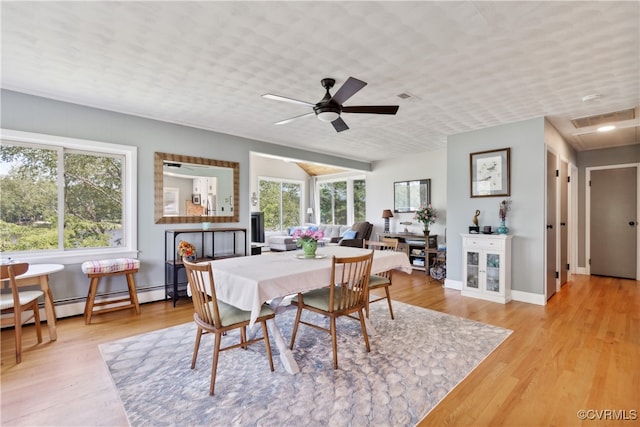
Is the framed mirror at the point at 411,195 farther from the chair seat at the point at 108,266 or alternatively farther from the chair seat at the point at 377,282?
the chair seat at the point at 108,266

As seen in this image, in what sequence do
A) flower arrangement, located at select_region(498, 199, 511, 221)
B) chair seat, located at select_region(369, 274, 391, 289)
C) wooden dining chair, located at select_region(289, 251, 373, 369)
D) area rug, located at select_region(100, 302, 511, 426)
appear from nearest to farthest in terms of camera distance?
area rug, located at select_region(100, 302, 511, 426) < wooden dining chair, located at select_region(289, 251, 373, 369) < chair seat, located at select_region(369, 274, 391, 289) < flower arrangement, located at select_region(498, 199, 511, 221)

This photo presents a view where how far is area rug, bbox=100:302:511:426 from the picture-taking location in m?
1.83

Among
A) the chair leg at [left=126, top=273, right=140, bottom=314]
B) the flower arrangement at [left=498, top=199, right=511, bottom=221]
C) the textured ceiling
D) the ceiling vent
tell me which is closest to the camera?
the textured ceiling

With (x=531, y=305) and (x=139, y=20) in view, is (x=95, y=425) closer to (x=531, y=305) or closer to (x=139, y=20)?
(x=139, y=20)

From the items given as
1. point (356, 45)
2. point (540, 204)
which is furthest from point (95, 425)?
point (540, 204)

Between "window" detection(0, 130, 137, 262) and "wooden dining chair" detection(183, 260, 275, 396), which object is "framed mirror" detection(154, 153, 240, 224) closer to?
"window" detection(0, 130, 137, 262)

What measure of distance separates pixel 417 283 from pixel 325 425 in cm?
380

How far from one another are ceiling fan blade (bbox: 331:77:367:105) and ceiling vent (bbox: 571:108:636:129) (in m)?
3.43

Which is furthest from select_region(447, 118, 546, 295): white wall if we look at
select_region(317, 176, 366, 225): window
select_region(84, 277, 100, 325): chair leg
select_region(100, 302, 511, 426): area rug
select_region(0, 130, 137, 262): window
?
select_region(84, 277, 100, 325): chair leg

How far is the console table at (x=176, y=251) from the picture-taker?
4.10m

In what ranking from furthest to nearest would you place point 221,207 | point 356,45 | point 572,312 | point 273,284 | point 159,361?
1. point 221,207
2. point 572,312
3. point 159,361
4. point 356,45
5. point 273,284

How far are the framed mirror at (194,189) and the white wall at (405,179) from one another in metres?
3.89

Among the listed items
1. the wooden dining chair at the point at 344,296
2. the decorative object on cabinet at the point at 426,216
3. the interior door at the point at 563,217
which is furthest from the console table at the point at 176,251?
the interior door at the point at 563,217

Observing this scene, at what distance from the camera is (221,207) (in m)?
4.80
